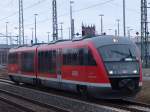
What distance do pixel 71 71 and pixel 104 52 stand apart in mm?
3164

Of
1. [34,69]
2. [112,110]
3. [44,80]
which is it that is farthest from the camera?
[34,69]

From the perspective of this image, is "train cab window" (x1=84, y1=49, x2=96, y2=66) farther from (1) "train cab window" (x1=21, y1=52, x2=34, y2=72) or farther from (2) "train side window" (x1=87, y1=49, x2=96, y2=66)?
(1) "train cab window" (x1=21, y1=52, x2=34, y2=72)

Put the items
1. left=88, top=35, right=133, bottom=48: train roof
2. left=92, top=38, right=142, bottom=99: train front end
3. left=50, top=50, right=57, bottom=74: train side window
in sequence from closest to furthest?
left=92, top=38, right=142, bottom=99: train front end → left=88, top=35, right=133, bottom=48: train roof → left=50, top=50, right=57, bottom=74: train side window

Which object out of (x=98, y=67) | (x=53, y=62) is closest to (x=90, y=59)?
(x=98, y=67)

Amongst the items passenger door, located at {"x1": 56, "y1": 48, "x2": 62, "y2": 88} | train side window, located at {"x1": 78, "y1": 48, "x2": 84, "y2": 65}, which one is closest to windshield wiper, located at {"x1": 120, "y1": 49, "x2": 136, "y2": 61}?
train side window, located at {"x1": 78, "y1": 48, "x2": 84, "y2": 65}

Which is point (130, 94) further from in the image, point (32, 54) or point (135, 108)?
point (32, 54)

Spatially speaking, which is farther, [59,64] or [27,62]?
[27,62]

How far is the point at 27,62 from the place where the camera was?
1241 inches

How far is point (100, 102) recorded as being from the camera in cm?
2000

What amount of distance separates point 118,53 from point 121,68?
88cm

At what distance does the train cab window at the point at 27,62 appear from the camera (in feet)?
99.4

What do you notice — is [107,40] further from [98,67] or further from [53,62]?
[53,62]

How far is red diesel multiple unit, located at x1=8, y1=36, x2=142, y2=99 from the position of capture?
19.0 meters

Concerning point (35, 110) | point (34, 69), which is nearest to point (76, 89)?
point (35, 110)
